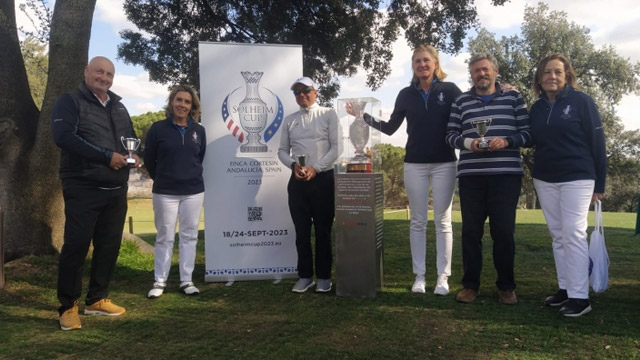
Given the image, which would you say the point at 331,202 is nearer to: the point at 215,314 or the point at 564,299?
the point at 215,314

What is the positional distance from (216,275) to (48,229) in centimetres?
225

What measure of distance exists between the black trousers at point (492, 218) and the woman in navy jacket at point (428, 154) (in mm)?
207

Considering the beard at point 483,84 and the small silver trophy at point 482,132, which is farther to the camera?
the beard at point 483,84

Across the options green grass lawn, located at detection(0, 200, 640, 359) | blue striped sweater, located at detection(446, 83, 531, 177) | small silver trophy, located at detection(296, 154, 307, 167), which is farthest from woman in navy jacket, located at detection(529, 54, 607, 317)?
small silver trophy, located at detection(296, 154, 307, 167)

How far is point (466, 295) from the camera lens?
12.9 feet

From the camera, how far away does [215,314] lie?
3.79m

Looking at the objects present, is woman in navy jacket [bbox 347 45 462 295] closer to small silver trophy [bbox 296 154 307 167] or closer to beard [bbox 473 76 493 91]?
beard [bbox 473 76 493 91]

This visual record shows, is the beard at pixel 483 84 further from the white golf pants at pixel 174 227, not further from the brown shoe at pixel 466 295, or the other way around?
the white golf pants at pixel 174 227

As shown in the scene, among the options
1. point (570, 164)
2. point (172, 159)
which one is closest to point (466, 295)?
point (570, 164)

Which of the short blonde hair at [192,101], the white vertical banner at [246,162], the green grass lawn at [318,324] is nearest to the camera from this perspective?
the green grass lawn at [318,324]

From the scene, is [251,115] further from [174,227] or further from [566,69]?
[566,69]

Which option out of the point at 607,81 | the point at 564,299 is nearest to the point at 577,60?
the point at 607,81

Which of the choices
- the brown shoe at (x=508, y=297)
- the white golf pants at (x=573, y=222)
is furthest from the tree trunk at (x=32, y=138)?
the white golf pants at (x=573, y=222)

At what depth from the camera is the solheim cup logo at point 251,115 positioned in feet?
16.1
